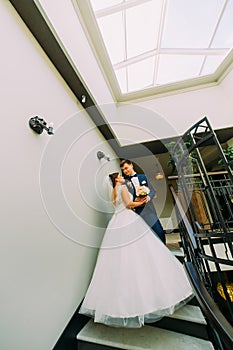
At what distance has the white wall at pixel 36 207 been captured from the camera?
0.79 m

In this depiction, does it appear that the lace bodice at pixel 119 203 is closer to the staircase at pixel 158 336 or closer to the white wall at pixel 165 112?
the staircase at pixel 158 336

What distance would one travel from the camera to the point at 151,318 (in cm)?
108

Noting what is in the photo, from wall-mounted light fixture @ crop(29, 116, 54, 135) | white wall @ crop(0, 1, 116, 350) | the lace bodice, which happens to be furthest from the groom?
wall-mounted light fixture @ crop(29, 116, 54, 135)

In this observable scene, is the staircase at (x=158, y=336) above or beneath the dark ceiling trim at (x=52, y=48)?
beneath

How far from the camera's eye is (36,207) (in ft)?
3.29

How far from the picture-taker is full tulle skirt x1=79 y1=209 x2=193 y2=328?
106 cm

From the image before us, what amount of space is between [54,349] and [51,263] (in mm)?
464

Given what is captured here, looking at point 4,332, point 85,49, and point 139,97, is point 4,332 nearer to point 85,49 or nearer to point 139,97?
point 85,49

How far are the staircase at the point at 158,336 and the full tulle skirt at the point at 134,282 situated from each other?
0.30ft

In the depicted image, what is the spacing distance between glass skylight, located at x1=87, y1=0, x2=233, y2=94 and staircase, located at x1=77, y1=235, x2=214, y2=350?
3274 millimetres

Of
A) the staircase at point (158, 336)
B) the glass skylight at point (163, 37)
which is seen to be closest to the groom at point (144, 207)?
the staircase at point (158, 336)

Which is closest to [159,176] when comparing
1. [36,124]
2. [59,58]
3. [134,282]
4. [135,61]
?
[135,61]

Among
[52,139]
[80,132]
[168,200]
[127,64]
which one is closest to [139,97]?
[127,64]

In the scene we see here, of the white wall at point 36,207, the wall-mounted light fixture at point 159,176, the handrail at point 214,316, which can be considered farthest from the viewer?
the wall-mounted light fixture at point 159,176
